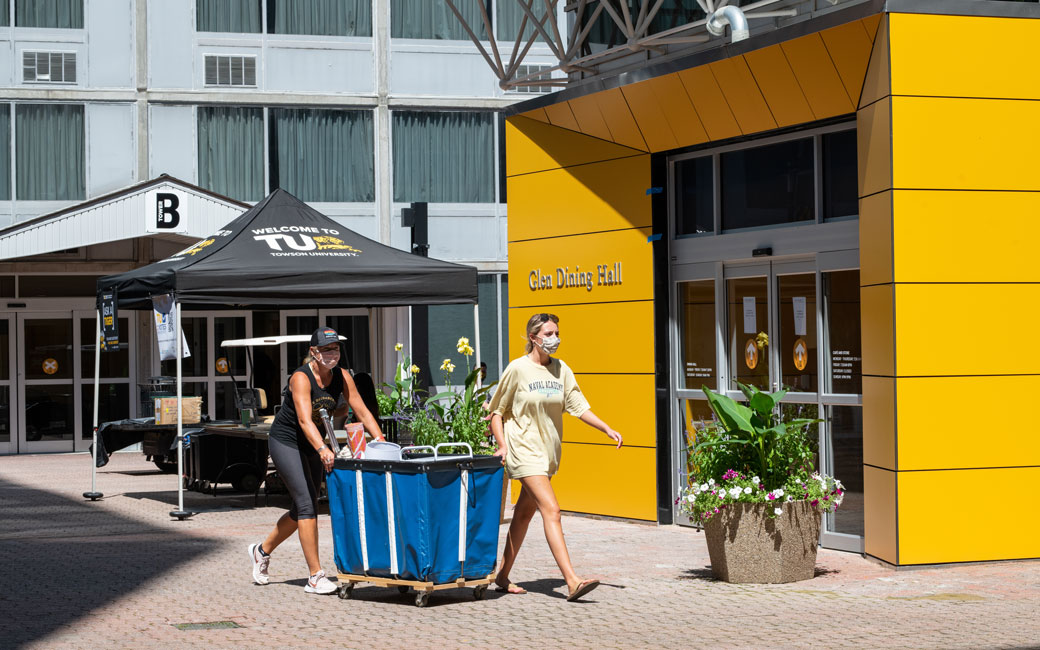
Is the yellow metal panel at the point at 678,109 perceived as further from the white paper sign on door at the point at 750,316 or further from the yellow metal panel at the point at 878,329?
the yellow metal panel at the point at 878,329

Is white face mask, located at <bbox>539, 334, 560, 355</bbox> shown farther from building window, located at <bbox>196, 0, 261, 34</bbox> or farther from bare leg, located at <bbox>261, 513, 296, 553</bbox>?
building window, located at <bbox>196, 0, 261, 34</bbox>

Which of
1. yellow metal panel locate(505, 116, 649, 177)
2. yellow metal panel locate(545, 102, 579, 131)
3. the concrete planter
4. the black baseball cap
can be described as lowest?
the concrete planter

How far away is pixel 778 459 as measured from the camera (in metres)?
9.73

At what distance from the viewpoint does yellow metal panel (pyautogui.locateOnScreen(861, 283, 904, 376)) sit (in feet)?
33.4

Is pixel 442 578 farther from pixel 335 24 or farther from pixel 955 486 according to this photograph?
pixel 335 24

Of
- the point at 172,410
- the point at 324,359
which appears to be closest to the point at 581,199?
the point at 324,359

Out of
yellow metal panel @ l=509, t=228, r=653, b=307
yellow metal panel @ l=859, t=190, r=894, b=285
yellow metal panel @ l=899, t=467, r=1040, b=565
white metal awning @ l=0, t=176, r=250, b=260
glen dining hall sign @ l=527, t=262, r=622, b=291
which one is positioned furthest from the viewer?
white metal awning @ l=0, t=176, r=250, b=260

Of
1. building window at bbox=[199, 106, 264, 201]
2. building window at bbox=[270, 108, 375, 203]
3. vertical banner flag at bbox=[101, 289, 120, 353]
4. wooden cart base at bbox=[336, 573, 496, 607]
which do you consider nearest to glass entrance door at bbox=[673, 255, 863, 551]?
wooden cart base at bbox=[336, 573, 496, 607]

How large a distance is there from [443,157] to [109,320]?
460 inches

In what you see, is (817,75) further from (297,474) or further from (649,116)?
(297,474)

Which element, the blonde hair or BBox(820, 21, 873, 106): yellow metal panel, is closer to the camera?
the blonde hair

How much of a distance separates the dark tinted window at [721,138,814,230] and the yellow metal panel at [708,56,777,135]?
300mm

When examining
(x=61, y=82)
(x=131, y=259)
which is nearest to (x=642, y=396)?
(x=131, y=259)

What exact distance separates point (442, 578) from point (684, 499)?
83.7 inches
